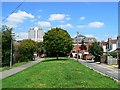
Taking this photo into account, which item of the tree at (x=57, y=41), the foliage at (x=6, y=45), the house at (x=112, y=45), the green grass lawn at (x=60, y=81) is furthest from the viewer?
the house at (x=112, y=45)

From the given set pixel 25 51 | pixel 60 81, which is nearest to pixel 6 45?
pixel 25 51

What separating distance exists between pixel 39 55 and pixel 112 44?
37396mm

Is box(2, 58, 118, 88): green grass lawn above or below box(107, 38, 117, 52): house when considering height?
below

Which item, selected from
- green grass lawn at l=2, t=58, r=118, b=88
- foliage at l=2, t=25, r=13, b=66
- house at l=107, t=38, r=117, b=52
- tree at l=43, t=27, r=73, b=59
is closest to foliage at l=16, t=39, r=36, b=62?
tree at l=43, t=27, r=73, b=59

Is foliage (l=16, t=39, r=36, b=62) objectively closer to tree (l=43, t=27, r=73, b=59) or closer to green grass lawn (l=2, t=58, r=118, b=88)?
tree (l=43, t=27, r=73, b=59)

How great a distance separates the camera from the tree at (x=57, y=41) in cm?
6775

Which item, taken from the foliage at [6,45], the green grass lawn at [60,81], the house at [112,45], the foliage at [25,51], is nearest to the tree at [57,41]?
the foliage at [25,51]

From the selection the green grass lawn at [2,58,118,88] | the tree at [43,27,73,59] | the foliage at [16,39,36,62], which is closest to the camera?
the green grass lawn at [2,58,118,88]

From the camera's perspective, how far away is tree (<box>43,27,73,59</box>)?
6775 cm

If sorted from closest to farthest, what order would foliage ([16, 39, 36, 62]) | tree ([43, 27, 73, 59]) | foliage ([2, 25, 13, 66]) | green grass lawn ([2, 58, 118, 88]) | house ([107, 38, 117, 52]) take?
green grass lawn ([2, 58, 118, 88]) < foliage ([2, 25, 13, 66]) < foliage ([16, 39, 36, 62]) < tree ([43, 27, 73, 59]) < house ([107, 38, 117, 52])

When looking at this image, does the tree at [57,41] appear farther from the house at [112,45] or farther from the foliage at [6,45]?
the house at [112,45]

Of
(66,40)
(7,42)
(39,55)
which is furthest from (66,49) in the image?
(39,55)

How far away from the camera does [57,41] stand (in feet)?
223

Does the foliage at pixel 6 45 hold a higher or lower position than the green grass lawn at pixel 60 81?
higher
